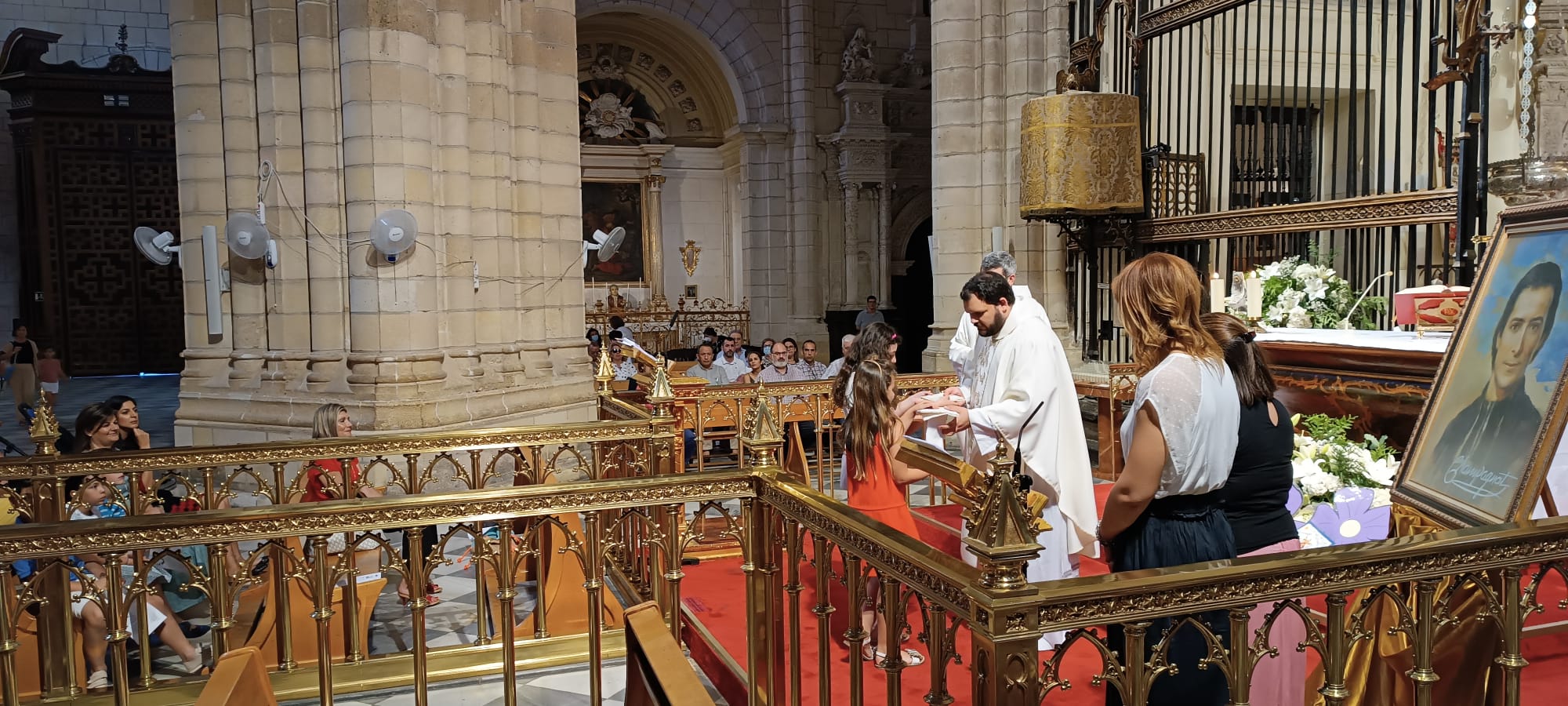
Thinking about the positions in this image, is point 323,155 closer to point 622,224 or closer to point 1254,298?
point 1254,298

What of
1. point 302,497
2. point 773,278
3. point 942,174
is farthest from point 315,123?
point 773,278

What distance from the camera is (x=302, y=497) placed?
573cm

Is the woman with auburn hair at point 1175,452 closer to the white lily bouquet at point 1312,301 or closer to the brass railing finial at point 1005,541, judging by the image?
the brass railing finial at point 1005,541

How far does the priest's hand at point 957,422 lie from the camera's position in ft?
14.1

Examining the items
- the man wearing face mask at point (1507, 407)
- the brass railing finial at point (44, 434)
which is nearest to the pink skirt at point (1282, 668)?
the man wearing face mask at point (1507, 407)

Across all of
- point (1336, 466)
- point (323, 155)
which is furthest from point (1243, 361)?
point (323, 155)

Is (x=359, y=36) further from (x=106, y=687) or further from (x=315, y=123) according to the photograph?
(x=106, y=687)

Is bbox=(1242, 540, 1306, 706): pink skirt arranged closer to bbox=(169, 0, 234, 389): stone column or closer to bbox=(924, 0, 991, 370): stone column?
bbox=(924, 0, 991, 370): stone column

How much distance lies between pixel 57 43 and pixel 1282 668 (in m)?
22.2

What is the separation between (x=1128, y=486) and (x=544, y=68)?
8110 mm

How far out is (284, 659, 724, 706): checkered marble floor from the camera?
4070 millimetres

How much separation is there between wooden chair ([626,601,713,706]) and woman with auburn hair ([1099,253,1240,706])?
1.22 m

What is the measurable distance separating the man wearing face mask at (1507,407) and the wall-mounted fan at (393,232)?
660cm

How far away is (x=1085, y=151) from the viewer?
28.7 feet
